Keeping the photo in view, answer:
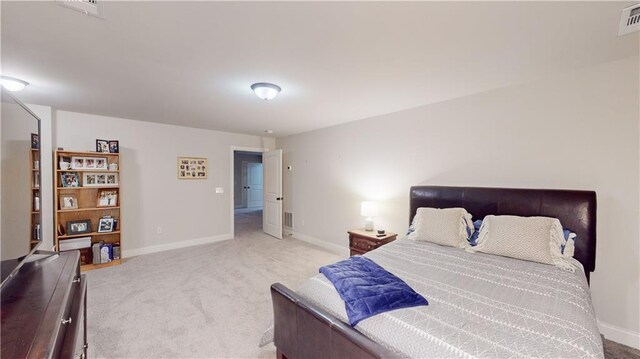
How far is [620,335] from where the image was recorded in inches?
83.7

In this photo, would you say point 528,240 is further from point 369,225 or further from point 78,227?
point 78,227

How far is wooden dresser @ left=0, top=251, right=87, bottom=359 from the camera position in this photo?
91cm

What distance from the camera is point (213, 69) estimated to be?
2.21m

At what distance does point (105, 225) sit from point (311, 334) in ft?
13.3

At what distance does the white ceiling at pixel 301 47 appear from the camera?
1464mm

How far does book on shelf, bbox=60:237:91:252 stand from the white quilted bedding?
152 inches

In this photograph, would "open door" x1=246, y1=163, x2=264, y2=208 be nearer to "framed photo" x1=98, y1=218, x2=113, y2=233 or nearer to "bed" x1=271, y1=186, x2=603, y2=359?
"framed photo" x1=98, y1=218, x2=113, y2=233

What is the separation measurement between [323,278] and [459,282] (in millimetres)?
937

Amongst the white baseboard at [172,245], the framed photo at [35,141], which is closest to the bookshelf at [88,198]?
the white baseboard at [172,245]

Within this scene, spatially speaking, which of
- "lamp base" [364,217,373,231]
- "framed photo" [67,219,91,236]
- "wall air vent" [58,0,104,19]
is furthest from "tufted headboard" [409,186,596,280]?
"framed photo" [67,219,91,236]

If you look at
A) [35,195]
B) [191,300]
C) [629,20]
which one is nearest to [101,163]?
[35,195]

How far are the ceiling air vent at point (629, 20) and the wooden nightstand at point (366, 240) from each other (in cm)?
271

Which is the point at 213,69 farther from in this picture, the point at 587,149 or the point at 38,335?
the point at 587,149

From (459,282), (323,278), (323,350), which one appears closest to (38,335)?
(323,350)
